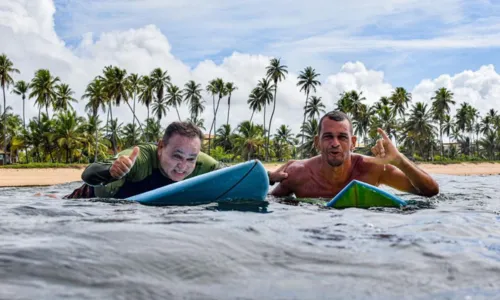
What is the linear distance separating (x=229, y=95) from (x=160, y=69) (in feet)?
36.1

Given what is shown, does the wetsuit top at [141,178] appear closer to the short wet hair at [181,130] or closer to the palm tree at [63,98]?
the short wet hair at [181,130]

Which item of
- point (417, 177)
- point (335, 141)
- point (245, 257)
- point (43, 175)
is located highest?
point (335, 141)

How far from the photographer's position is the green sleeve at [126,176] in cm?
497

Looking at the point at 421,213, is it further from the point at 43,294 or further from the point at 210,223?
the point at 43,294

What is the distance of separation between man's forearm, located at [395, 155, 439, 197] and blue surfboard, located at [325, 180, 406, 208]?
44cm

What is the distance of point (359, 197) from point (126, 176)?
2.71 meters

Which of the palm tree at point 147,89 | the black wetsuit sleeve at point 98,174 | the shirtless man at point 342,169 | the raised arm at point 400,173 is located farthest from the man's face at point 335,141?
the palm tree at point 147,89

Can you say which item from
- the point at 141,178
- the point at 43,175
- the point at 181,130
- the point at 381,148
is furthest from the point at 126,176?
the point at 43,175

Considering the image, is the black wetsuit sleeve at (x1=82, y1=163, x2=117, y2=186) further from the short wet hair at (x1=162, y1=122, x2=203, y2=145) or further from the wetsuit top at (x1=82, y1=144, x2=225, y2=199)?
the short wet hair at (x1=162, y1=122, x2=203, y2=145)

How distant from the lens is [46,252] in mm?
2588

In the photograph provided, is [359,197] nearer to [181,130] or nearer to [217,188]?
[217,188]

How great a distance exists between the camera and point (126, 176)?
5.59m

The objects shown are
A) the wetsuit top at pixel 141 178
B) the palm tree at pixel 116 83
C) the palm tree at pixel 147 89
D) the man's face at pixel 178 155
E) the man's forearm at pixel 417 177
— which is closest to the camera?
the man's face at pixel 178 155

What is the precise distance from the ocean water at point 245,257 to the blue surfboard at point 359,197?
98 cm
